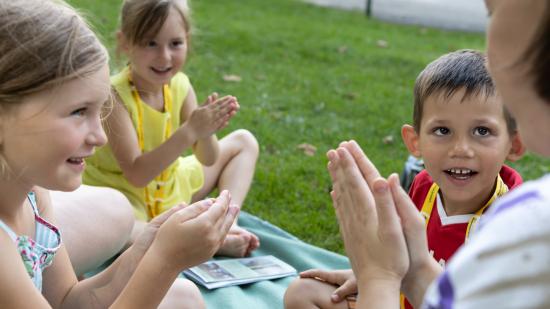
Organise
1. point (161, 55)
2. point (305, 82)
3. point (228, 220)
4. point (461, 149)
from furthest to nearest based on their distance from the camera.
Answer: point (305, 82)
point (161, 55)
point (461, 149)
point (228, 220)

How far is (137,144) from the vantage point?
3238mm

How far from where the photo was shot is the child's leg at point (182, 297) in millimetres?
2283

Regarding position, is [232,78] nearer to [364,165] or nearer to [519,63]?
[364,165]

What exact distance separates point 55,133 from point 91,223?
116 centimetres

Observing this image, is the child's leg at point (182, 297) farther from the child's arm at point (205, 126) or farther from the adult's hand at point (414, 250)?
the child's arm at point (205, 126)

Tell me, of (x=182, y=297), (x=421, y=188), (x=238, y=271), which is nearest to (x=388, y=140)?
(x=238, y=271)

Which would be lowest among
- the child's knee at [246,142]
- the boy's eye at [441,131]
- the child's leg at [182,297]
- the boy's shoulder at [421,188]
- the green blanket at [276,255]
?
the green blanket at [276,255]

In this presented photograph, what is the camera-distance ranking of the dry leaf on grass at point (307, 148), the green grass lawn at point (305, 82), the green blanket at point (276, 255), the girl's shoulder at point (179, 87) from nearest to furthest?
1. the green blanket at point (276, 255)
2. the girl's shoulder at point (179, 87)
3. the green grass lawn at point (305, 82)
4. the dry leaf on grass at point (307, 148)

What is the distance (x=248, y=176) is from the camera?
3.75m

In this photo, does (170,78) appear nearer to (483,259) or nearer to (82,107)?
(82,107)

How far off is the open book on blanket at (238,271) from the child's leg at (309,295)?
0.46m

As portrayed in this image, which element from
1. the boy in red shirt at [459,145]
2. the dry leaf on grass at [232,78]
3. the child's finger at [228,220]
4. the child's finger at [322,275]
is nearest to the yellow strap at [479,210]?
the boy in red shirt at [459,145]

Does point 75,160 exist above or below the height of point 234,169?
above

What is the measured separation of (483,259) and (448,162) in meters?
1.34
